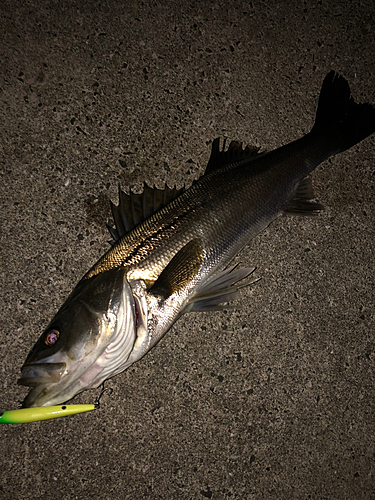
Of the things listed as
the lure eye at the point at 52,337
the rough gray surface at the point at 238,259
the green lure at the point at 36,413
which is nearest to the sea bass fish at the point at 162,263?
the lure eye at the point at 52,337

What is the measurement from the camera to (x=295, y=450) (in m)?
2.40

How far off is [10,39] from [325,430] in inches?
138

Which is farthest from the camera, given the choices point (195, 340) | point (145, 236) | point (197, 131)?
point (197, 131)

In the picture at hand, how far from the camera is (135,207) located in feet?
6.86

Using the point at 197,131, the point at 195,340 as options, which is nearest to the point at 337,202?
the point at 197,131

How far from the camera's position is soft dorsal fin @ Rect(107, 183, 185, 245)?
2.07 m

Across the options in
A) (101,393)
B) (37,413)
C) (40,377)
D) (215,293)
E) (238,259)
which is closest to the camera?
(40,377)

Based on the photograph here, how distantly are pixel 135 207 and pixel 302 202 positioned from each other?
112 cm

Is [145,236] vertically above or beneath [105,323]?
above

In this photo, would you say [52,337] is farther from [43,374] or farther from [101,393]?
[101,393]

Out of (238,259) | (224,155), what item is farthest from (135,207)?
(238,259)

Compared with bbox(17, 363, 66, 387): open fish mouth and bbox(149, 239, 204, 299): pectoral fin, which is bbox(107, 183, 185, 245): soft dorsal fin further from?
bbox(17, 363, 66, 387): open fish mouth

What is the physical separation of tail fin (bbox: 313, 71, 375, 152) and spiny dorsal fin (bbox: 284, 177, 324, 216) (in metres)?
0.40

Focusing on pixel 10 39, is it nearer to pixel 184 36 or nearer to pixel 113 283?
pixel 184 36
